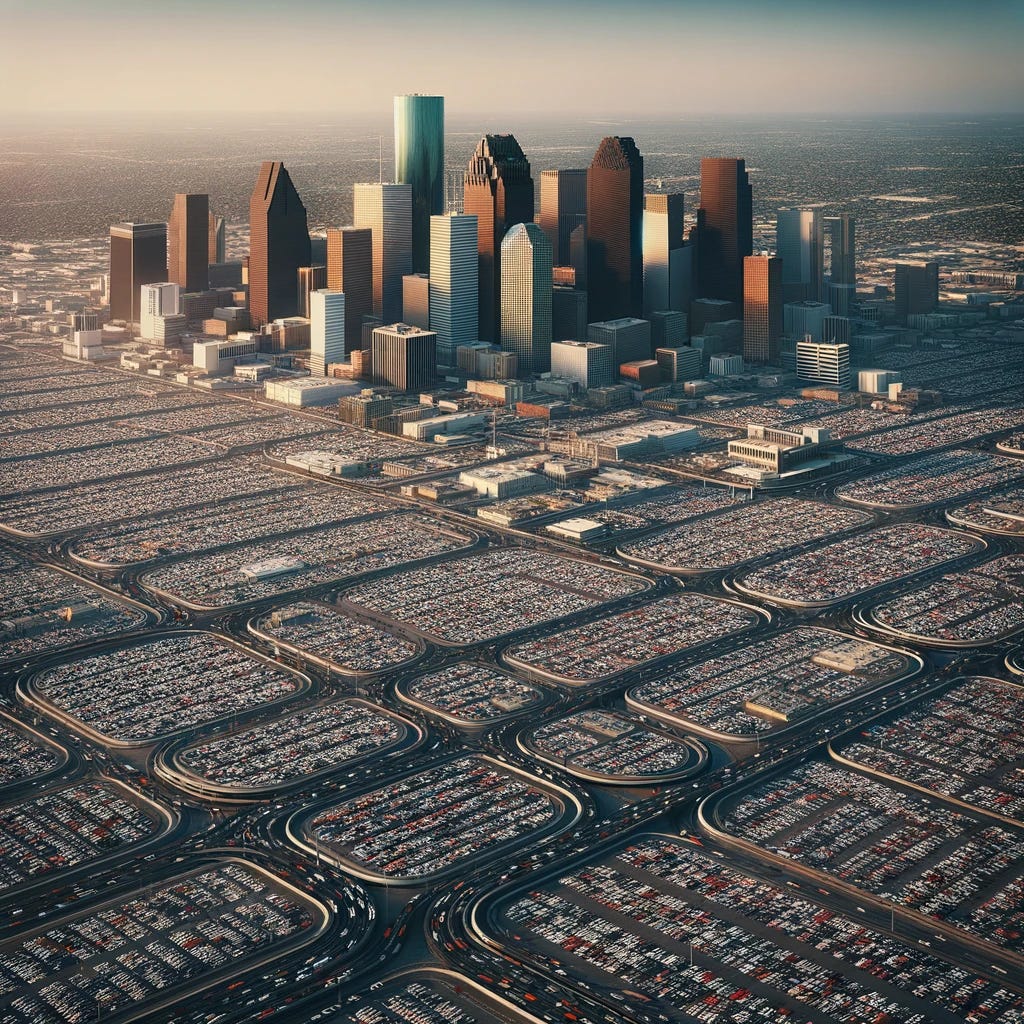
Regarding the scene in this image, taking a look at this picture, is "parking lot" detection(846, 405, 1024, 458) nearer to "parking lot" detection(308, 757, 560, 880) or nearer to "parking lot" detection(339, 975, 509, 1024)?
"parking lot" detection(308, 757, 560, 880)

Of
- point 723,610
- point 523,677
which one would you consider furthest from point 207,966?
point 723,610

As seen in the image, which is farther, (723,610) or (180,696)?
(723,610)

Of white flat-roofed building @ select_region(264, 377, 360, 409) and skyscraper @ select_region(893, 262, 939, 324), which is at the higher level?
skyscraper @ select_region(893, 262, 939, 324)

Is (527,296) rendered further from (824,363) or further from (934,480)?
(934,480)

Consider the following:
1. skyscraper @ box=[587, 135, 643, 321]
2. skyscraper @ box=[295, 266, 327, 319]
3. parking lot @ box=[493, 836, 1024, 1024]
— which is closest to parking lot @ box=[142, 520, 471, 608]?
parking lot @ box=[493, 836, 1024, 1024]

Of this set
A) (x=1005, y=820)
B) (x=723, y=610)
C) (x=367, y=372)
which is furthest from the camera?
(x=367, y=372)

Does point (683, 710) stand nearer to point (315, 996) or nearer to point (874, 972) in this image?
point (874, 972)
